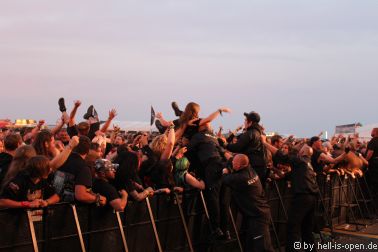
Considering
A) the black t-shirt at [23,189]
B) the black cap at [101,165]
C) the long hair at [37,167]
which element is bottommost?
the black t-shirt at [23,189]

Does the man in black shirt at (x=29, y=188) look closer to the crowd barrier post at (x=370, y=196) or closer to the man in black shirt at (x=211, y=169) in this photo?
the man in black shirt at (x=211, y=169)

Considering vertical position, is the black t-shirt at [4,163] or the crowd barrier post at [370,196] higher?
the black t-shirt at [4,163]

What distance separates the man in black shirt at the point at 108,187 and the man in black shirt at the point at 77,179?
129 millimetres

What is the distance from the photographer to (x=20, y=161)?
21.5ft

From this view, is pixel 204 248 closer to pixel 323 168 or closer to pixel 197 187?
pixel 197 187

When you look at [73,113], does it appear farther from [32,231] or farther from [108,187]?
[32,231]

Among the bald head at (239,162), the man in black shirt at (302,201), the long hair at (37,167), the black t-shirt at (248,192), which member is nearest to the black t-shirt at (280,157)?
the man in black shirt at (302,201)

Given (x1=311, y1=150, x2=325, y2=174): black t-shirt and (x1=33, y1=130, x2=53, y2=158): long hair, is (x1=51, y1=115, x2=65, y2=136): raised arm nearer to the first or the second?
(x1=33, y1=130, x2=53, y2=158): long hair

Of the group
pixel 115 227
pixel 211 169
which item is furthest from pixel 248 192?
pixel 115 227

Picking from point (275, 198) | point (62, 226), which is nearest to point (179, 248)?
point (62, 226)

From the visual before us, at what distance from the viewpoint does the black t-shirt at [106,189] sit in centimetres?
715

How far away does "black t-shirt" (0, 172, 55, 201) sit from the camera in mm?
6094

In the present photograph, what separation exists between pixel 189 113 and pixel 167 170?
3.88 ft

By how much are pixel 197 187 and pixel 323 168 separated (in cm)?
541
